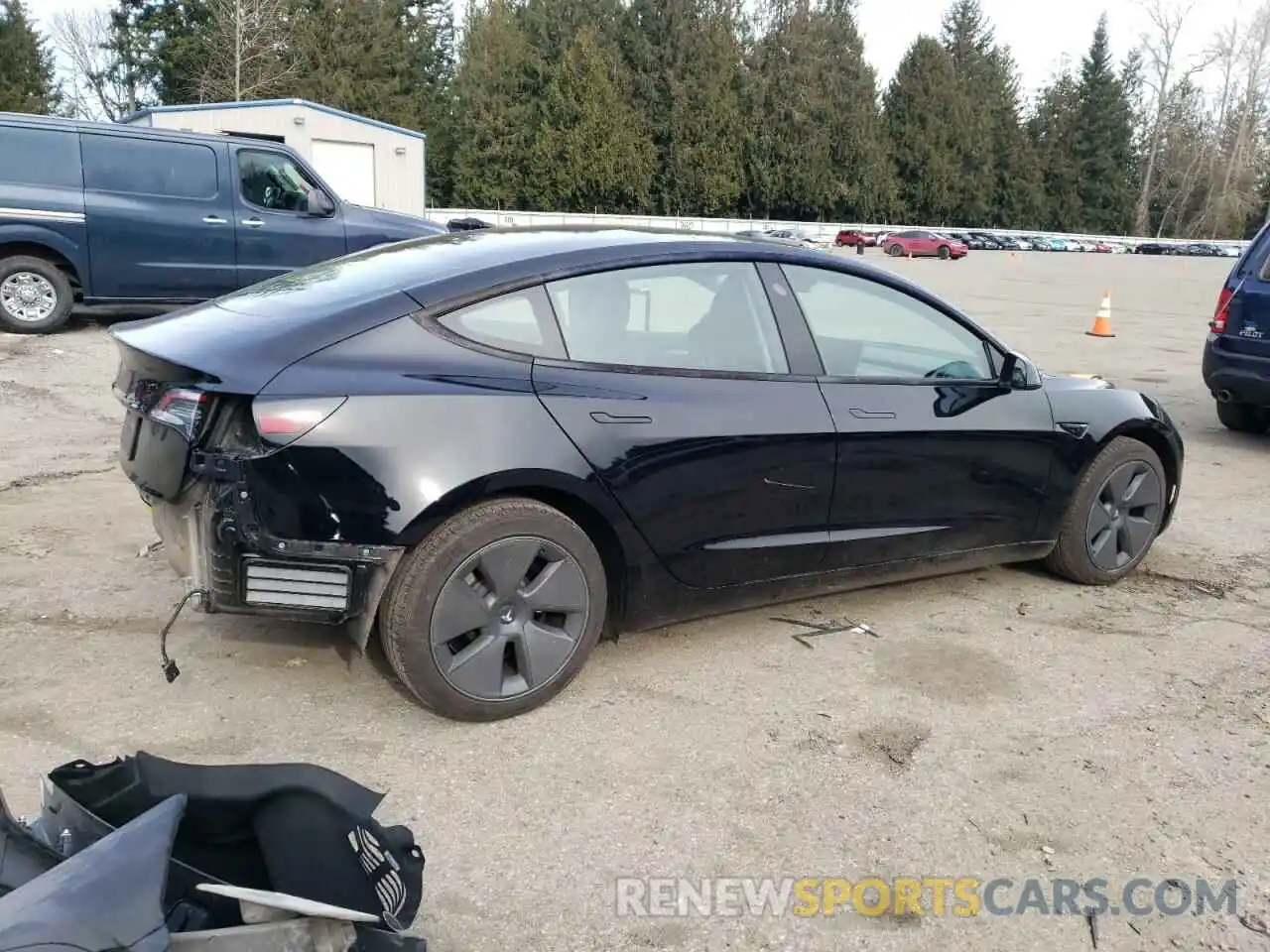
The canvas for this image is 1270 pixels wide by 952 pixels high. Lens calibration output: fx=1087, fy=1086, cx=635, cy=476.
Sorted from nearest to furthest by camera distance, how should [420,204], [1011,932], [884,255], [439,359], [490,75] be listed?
[1011,932]
[439,359]
[420,204]
[884,255]
[490,75]

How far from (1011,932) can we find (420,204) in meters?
26.8

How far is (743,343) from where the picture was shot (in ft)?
12.8

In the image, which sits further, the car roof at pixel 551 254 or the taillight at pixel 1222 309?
the taillight at pixel 1222 309

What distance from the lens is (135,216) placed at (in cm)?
1094

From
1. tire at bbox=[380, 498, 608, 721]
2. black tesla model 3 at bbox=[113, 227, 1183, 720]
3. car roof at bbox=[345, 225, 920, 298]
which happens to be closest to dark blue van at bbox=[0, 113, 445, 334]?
car roof at bbox=[345, 225, 920, 298]

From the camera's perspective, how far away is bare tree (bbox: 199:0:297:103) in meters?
36.7

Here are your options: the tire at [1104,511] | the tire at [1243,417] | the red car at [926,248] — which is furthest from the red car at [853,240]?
the tire at [1104,511]

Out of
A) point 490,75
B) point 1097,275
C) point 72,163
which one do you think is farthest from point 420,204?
point 490,75

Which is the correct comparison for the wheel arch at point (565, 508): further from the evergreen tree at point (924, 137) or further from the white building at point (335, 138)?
the evergreen tree at point (924, 137)

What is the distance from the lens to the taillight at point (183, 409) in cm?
313

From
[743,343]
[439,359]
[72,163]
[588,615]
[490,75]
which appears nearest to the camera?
[439,359]

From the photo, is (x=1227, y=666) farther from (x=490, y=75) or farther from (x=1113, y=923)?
(x=490, y=75)

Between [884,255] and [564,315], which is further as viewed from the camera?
[884,255]

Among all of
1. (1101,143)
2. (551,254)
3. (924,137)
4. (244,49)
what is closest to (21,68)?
(244,49)
